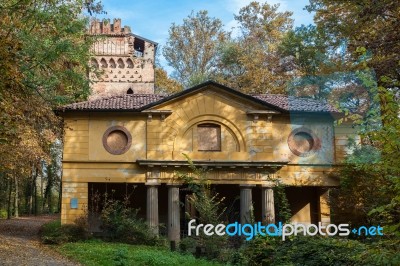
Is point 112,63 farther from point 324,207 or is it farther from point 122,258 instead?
point 122,258

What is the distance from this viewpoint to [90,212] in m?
21.9

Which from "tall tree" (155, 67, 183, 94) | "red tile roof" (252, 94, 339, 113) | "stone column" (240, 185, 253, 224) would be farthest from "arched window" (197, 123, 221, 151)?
"tall tree" (155, 67, 183, 94)

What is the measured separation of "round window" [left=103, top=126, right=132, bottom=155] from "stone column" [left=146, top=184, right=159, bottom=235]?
2153 mm

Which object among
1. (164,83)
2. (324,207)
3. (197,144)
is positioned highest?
(164,83)

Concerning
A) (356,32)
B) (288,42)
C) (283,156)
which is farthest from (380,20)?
(288,42)

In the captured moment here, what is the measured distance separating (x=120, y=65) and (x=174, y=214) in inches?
778

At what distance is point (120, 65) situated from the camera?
125ft

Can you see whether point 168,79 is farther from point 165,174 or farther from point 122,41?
point 165,174

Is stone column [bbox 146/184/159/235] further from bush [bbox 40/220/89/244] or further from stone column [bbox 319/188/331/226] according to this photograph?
stone column [bbox 319/188/331/226]

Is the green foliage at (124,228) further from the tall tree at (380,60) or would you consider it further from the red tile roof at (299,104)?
the tall tree at (380,60)

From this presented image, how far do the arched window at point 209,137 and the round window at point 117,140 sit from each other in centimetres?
324

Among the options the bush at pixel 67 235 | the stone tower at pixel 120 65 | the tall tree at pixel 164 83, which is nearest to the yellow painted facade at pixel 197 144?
the bush at pixel 67 235

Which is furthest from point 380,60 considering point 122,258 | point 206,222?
point 122,258

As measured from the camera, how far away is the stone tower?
37.9m
